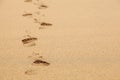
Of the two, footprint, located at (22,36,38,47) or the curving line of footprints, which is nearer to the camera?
the curving line of footprints

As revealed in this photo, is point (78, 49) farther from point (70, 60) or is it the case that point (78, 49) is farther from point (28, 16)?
point (28, 16)

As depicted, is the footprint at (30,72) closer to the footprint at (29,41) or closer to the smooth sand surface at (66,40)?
the smooth sand surface at (66,40)

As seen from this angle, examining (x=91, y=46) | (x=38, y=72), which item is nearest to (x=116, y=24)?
(x=91, y=46)

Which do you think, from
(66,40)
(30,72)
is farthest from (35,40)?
(30,72)

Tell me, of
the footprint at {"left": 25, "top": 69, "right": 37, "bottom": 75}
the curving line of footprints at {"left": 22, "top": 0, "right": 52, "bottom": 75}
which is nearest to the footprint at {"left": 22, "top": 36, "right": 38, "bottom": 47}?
the curving line of footprints at {"left": 22, "top": 0, "right": 52, "bottom": 75}

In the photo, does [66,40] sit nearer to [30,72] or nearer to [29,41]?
[29,41]

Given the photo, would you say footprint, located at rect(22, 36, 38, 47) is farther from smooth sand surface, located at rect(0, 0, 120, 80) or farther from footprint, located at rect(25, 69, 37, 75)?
footprint, located at rect(25, 69, 37, 75)

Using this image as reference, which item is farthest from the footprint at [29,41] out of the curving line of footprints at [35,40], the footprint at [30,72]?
the footprint at [30,72]

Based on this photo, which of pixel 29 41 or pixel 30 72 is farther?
pixel 29 41

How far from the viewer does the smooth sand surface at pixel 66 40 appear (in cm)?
158

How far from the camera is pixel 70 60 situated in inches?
66.8

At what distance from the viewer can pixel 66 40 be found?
6.38ft

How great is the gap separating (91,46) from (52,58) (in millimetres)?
317

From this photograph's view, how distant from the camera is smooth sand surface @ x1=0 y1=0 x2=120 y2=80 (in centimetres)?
158
